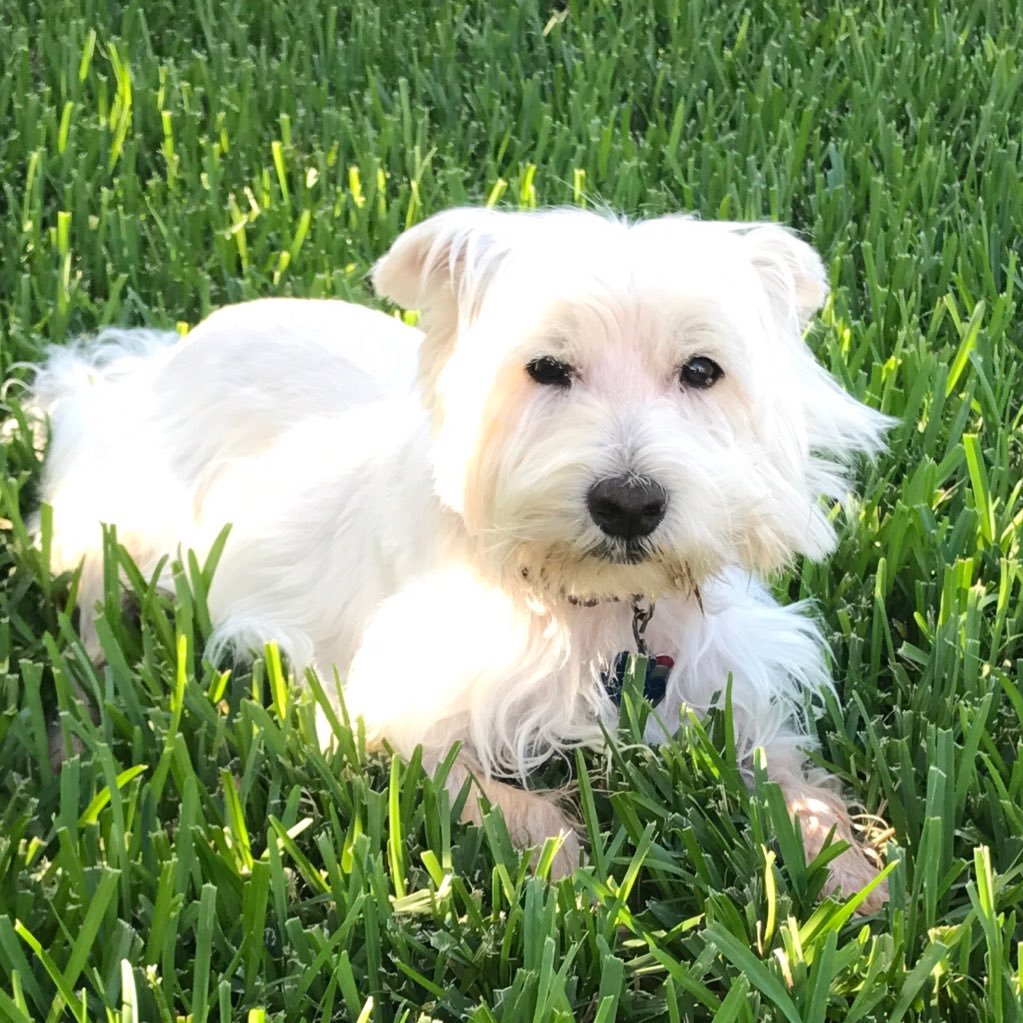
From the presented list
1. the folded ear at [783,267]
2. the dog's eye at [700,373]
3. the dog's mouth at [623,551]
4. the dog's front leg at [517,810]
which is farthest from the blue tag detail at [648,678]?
the folded ear at [783,267]

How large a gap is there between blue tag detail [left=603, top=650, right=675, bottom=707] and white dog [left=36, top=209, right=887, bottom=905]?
0.05 feet

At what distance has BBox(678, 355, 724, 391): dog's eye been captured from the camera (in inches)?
86.9

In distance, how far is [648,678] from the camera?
2.49 m

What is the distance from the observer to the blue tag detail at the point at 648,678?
247cm

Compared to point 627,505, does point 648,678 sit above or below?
below

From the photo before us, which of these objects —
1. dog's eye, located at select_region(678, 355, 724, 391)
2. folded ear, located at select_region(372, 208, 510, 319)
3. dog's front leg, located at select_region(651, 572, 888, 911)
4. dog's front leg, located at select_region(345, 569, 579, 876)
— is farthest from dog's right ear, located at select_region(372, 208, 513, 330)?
dog's front leg, located at select_region(651, 572, 888, 911)

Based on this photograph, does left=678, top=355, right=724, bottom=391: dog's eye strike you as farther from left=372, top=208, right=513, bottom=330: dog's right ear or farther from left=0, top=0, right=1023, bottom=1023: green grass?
left=0, top=0, right=1023, bottom=1023: green grass

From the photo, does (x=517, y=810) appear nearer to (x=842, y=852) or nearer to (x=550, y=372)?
(x=842, y=852)

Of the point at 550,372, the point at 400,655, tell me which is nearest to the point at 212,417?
the point at 400,655

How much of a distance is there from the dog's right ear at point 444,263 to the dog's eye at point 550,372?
17cm

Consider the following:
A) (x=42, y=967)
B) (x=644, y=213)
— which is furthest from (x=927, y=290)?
(x=42, y=967)

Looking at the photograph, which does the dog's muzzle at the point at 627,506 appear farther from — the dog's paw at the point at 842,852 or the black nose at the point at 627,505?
the dog's paw at the point at 842,852

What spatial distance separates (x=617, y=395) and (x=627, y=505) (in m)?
0.23

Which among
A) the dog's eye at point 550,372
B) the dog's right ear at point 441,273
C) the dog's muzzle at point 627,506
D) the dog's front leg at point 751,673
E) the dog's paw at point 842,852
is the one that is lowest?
the dog's paw at point 842,852
